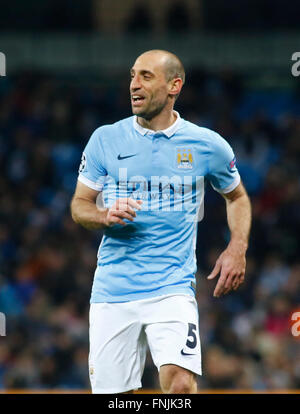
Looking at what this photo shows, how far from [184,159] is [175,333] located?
38.7 inches

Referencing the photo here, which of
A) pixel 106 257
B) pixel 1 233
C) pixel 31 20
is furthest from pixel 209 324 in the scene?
pixel 31 20

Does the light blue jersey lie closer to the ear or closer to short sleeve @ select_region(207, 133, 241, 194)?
short sleeve @ select_region(207, 133, 241, 194)

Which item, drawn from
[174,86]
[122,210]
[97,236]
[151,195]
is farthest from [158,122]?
[97,236]

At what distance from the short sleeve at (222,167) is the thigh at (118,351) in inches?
35.1

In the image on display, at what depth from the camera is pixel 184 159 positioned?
4840 mm

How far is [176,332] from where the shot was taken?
4.59 m

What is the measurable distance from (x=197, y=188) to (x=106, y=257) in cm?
65

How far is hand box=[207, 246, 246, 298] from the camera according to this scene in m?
4.69

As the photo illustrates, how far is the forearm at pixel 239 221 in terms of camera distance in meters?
4.87

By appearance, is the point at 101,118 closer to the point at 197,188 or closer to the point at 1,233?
the point at 1,233

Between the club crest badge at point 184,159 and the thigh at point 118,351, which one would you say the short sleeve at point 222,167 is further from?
the thigh at point 118,351

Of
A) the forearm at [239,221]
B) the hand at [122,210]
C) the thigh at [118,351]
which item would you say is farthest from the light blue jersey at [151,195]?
the hand at [122,210]

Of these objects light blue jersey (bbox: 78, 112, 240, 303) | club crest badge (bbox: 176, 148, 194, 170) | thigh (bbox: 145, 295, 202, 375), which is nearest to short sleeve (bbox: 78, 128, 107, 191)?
light blue jersey (bbox: 78, 112, 240, 303)

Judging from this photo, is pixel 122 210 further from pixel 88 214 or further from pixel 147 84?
pixel 147 84
